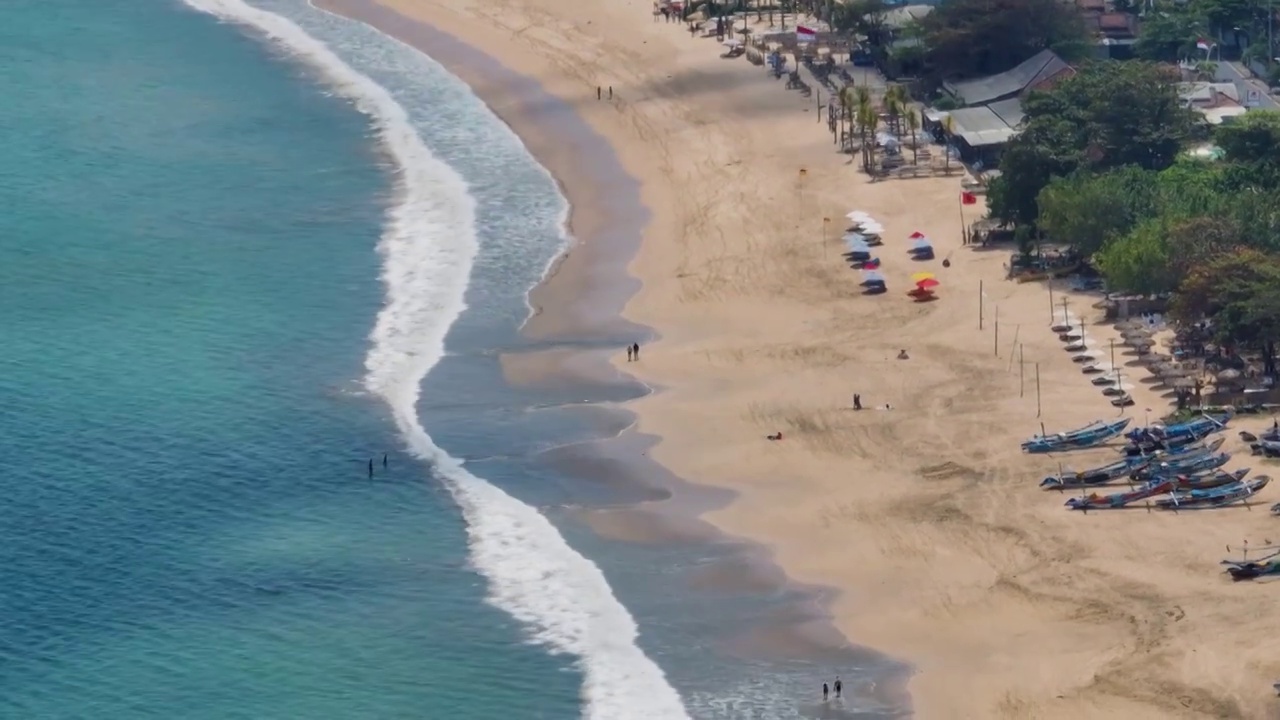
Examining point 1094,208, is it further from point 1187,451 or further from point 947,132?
point 947,132

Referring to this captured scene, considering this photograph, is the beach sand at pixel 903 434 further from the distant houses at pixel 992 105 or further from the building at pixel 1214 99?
the building at pixel 1214 99

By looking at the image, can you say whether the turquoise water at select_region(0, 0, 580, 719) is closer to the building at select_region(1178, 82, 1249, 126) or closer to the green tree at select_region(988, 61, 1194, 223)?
the green tree at select_region(988, 61, 1194, 223)

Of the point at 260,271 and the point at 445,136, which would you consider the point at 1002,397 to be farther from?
the point at 445,136

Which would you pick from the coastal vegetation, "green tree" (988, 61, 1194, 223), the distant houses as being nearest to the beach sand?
the coastal vegetation

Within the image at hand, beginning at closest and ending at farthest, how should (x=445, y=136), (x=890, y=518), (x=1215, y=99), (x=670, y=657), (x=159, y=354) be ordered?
1. (x=670, y=657)
2. (x=890, y=518)
3. (x=159, y=354)
4. (x=1215, y=99)
5. (x=445, y=136)

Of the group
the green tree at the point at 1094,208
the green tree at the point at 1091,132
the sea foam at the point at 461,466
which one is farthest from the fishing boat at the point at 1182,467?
the green tree at the point at 1091,132

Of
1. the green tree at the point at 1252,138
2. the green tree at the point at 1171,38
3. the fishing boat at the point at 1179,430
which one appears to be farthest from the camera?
the green tree at the point at 1171,38

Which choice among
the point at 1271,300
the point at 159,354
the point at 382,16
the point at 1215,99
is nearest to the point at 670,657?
the point at 1271,300
